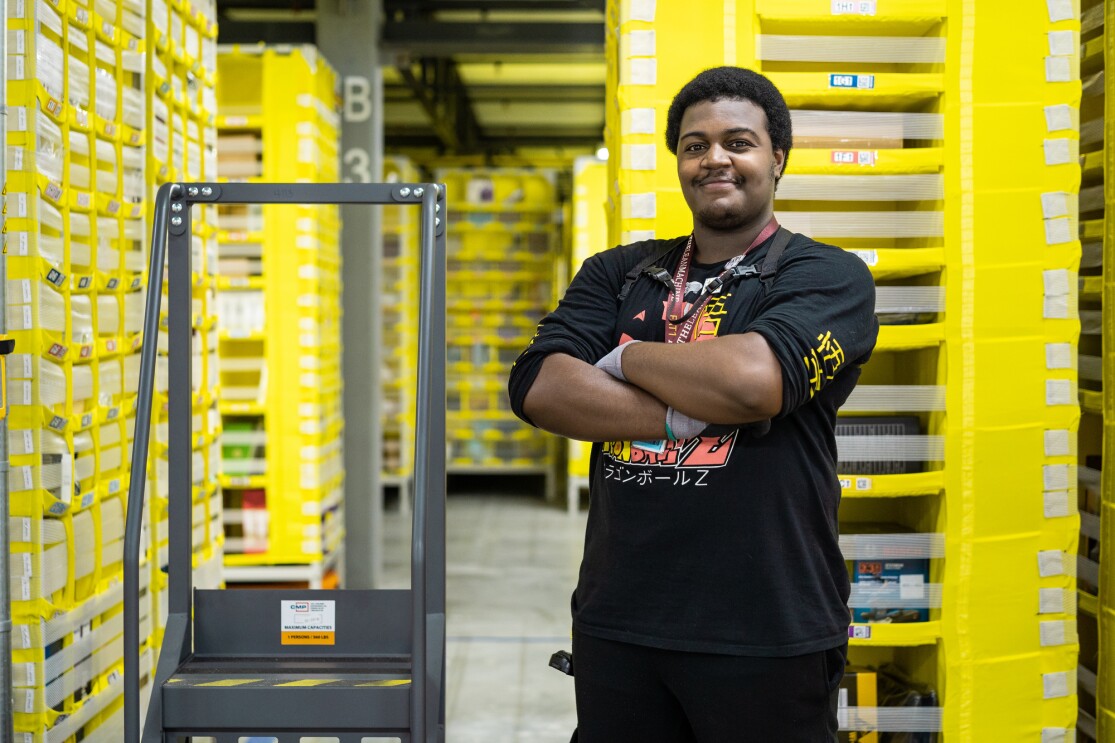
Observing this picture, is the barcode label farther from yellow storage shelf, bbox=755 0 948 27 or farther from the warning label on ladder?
the warning label on ladder

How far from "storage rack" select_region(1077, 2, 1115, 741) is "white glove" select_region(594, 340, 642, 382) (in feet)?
6.32

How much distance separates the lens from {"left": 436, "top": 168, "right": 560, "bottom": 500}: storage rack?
1067cm

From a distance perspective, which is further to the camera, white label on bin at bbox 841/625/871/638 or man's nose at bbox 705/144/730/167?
white label on bin at bbox 841/625/871/638

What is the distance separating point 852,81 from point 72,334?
2412 millimetres

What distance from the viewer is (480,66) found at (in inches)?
488

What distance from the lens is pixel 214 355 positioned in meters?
4.61

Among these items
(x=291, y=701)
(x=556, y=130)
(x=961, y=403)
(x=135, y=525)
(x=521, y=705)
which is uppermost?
(x=556, y=130)

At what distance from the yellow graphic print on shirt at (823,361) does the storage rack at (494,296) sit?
8622 millimetres

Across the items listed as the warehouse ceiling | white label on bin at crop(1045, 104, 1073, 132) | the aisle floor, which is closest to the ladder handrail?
white label on bin at crop(1045, 104, 1073, 132)

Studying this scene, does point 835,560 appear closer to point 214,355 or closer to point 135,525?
point 135,525

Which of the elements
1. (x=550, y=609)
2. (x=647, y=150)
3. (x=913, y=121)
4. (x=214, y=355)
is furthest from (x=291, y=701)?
(x=550, y=609)

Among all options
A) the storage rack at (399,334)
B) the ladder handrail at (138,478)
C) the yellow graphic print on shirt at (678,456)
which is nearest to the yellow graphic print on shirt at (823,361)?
the yellow graphic print on shirt at (678,456)

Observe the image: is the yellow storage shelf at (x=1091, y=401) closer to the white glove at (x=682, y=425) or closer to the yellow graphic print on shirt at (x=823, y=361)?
the yellow graphic print on shirt at (x=823, y=361)

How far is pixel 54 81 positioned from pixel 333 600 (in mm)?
1710
